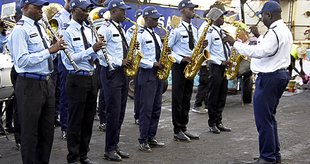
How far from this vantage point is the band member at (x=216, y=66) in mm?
8992

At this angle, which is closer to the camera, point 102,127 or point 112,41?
point 112,41

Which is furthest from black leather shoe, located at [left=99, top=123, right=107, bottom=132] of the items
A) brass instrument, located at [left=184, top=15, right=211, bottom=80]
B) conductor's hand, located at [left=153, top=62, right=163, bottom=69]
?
conductor's hand, located at [left=153, top=62, right=163, bottom=69]

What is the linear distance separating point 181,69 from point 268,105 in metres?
2.03

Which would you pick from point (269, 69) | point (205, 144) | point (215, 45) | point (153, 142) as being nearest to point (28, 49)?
point (153, 142)

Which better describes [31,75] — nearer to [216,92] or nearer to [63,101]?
[63,101]

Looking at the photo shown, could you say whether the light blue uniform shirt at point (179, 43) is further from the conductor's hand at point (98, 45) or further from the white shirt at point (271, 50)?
the conductor's hand at point (98, 45)

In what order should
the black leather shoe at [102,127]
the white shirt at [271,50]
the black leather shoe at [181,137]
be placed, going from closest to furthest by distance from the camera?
the white shirt at [271,50], the black leather shoe at [181,137], the black leather shoe at [102,127]

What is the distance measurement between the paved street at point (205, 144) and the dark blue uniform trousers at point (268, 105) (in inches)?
19.0

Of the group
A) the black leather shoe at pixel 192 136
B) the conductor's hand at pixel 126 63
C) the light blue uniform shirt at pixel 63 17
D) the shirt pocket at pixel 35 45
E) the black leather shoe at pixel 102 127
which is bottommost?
the black leather shoe at pixel 192 136

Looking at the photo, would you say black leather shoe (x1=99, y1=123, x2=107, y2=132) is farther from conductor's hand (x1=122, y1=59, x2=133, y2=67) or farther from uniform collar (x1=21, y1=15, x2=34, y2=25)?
uniform collar (x1=21, y1=15, x2=34, y2=25)

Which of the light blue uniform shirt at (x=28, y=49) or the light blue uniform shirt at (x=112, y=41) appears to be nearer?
the light blue uniform shirt at (x=28, y=49)

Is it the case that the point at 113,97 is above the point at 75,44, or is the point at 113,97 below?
below

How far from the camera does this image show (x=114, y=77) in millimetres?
6922

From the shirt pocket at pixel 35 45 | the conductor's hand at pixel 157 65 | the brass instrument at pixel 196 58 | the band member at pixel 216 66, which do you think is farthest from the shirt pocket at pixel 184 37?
the shirt pocket at pixel 35 45
